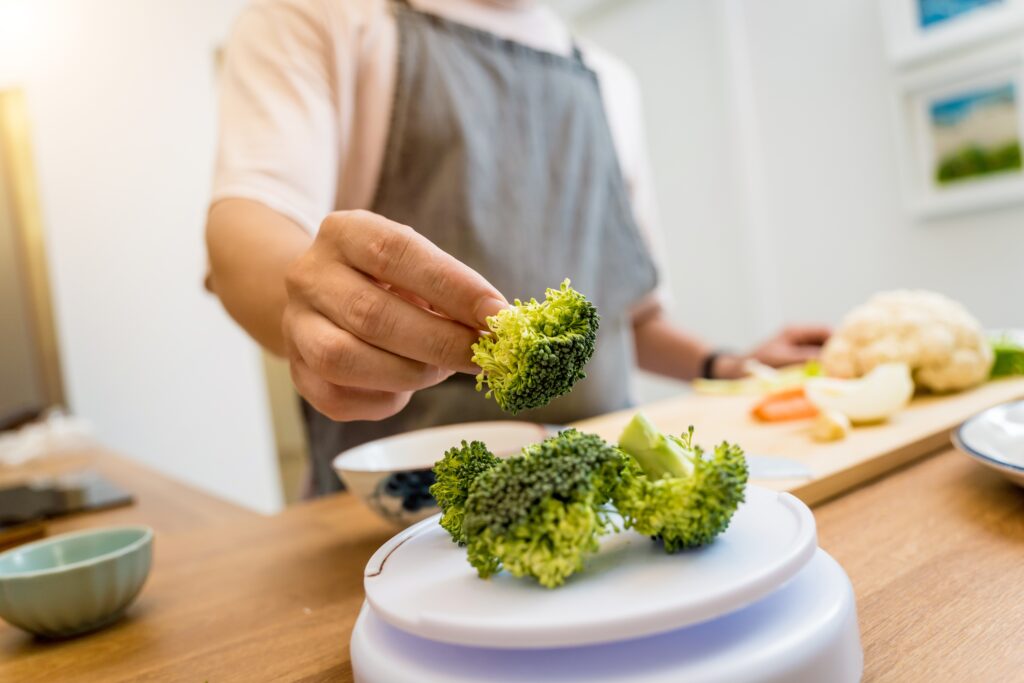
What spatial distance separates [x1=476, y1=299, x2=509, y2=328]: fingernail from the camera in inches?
23.0

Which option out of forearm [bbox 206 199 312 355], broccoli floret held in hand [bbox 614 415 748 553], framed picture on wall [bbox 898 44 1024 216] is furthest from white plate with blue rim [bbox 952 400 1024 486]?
framed picture on wall [bbox 898 44 1024 216]

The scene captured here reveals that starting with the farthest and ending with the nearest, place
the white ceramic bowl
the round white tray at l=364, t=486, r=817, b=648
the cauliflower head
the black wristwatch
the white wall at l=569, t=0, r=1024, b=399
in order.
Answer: the white wall at l=569, t=0, r=1024, b=399, the black wristwatch, the cauliflower head, the white ceramic bowl, the round white tray at l=364, t=486, r=817, b=648

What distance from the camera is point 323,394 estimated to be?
2.34 feet

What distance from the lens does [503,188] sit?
1471 millimetres

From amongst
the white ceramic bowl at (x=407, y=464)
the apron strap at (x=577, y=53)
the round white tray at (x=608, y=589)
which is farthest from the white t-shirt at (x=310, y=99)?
the round white tray at (x=608, y=589)

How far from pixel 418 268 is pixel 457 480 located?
172mm

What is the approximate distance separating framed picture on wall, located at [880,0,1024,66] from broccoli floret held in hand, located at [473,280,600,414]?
8.42ft

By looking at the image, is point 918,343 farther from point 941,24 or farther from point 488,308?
point 941,24

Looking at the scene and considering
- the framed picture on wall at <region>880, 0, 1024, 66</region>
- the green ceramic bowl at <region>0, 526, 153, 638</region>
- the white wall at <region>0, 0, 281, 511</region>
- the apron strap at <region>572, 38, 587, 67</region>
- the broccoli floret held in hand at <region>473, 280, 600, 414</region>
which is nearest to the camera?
the broccoli floret held in hand at <region>473, 280, 600, 414</region>

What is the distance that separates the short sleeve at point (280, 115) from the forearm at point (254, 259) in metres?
0.04

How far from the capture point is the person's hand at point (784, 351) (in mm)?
1746

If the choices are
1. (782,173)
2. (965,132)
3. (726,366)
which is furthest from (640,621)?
(782,173)

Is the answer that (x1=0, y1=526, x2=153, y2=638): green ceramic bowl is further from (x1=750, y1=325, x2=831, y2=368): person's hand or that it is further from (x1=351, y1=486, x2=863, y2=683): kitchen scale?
(x1=750, y1=325, x2=831, y2=368): person's hand

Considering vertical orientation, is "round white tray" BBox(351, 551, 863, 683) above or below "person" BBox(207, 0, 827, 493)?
below
